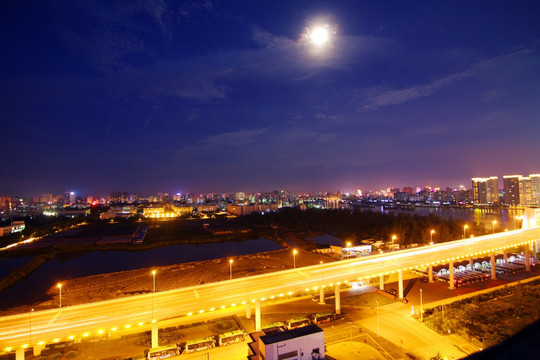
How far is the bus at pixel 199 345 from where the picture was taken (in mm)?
5551

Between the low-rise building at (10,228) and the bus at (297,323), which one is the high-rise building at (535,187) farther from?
the low-rise building at (10,228)

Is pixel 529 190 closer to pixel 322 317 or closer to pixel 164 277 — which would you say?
pixel 322 317

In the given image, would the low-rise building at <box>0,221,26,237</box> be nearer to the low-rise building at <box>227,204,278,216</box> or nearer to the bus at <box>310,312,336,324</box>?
the low-rise building at <box>227,204,278,216</box>

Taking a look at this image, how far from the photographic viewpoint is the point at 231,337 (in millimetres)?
5828

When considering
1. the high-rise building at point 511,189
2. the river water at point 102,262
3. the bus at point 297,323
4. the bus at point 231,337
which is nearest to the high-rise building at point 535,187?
the high-rise building at point 511,189

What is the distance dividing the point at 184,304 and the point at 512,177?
59291mm

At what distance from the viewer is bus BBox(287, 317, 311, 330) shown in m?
6.34

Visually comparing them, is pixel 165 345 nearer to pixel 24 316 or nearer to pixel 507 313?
pixel 24 316

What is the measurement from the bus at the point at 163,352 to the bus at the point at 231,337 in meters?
0.82

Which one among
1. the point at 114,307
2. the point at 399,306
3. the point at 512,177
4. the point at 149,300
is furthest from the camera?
the point at 512,177

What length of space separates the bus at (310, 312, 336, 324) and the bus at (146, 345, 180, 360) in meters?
2.97

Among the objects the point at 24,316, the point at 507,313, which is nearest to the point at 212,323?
the point at 24,316

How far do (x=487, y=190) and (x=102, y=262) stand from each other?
59040 millimetres

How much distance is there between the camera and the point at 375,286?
29.6 feet
